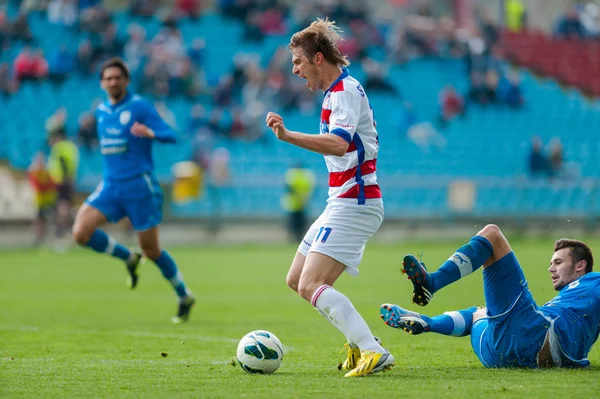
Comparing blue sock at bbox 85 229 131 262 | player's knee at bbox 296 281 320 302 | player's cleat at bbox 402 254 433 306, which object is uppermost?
player's cleat at bbox 402 254 433 306

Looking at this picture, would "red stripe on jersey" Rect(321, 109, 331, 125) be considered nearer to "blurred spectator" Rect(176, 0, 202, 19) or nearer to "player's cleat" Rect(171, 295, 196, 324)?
"player's cleat" Rect(171, 295, 196, 324)

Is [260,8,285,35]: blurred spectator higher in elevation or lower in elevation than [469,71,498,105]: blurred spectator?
higher

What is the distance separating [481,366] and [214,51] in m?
25.8

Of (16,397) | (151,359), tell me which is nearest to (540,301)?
(151,359)

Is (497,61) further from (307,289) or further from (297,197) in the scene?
(307,289)

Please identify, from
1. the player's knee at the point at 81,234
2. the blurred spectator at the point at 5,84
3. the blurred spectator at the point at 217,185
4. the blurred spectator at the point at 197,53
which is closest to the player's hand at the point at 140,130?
the player's knee at the point at 81,234

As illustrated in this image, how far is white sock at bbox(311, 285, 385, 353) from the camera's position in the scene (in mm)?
6684

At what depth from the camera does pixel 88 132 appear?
2664 centimetres

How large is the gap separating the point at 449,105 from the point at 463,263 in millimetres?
27020

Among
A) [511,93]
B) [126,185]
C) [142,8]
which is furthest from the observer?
[511,93]

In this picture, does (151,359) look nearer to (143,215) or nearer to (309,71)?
(309,71)

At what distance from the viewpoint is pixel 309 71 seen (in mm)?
6941

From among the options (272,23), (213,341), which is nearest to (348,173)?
(213,341)

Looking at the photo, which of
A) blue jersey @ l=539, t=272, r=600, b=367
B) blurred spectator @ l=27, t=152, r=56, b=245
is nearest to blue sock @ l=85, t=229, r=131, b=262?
blue jersey @ l=539, t=272, r=600, b=367
